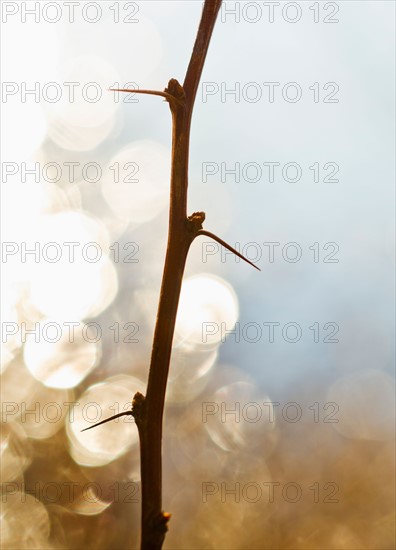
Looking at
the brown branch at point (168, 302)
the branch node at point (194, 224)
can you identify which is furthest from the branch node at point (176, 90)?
the branch node at point (194, 224)

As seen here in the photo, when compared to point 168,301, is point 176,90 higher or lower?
higher

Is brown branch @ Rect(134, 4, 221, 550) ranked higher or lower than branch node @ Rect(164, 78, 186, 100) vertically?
lower

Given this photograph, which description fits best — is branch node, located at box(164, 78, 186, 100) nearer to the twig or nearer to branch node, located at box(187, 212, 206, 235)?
the twig

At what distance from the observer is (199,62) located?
1.17 m

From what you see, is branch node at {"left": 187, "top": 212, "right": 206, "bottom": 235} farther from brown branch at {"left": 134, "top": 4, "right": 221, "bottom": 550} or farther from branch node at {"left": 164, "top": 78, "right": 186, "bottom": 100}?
branch node at {"left": 164, "top": 78, "right": 186, "bottom": 100}

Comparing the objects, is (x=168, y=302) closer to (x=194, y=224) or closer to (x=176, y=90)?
(x=194, y=224)

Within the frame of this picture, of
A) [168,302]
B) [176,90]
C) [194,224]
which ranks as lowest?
[168,302]

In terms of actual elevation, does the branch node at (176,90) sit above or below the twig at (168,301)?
above

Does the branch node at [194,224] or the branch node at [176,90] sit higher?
the branch node at [176,90]

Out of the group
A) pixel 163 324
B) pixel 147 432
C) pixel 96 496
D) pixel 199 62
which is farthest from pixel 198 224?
pixel 96 496

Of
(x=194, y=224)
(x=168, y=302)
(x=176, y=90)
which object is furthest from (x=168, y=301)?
(x=176, y=90)

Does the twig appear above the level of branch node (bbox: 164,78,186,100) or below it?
below

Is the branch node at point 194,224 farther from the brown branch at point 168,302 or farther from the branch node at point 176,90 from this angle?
the branch node at point 176,90

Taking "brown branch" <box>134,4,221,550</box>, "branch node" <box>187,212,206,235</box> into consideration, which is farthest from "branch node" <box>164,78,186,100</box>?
"branch node" <box>187,212,206,235</box>
